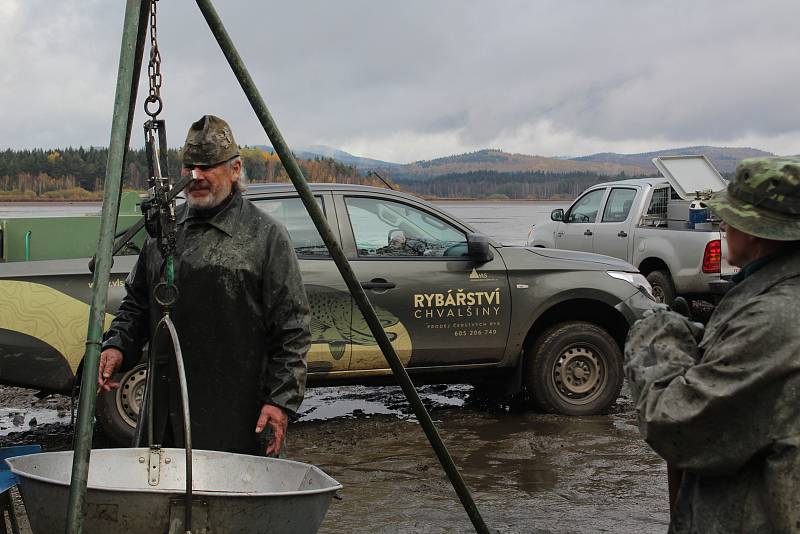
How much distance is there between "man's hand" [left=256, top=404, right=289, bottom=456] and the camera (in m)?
3.50

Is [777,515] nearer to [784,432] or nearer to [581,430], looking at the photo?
[784,432]

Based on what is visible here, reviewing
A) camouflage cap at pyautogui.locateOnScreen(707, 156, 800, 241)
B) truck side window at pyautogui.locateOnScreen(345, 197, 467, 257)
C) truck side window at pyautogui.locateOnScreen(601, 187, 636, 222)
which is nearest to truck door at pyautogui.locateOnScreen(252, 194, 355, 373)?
truck side window at pyautogui.locateOnScreen(345, 197, 467, 257)

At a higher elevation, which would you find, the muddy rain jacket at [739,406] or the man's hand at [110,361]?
the muddy rain jacket at [739,406]

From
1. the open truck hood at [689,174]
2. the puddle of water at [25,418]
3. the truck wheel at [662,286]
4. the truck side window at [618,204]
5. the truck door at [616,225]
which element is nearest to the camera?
the puddle of water at [25,418]

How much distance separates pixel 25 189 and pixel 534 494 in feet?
60.7

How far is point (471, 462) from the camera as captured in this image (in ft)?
21.2

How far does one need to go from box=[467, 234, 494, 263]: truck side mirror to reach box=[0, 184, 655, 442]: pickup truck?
0.01 metres

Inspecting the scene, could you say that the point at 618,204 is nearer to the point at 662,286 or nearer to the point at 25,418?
the point at 662,286

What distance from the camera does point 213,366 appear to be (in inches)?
143

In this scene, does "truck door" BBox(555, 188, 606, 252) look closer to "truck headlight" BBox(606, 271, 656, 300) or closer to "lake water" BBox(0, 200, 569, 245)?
"lake water" BBox(0, 200, 569, 245)

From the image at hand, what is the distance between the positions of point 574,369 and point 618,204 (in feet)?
22.5

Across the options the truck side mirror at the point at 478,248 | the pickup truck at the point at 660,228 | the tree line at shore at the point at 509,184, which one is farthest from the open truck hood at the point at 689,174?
the tree line at shore at the point at 509,184

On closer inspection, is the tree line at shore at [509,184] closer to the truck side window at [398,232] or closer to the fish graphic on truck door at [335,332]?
the truck side window at [398,232]

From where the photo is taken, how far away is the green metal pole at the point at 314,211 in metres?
3.38
